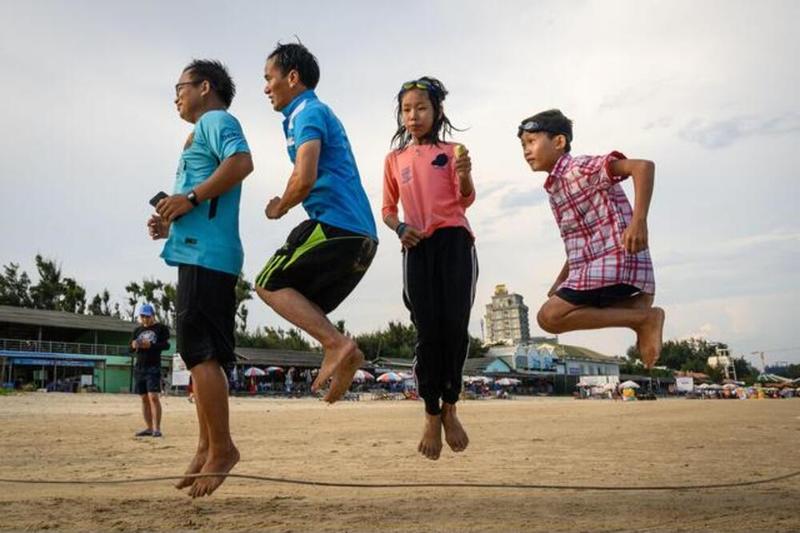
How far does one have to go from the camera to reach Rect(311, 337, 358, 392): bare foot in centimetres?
319

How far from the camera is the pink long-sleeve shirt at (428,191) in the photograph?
4.14m

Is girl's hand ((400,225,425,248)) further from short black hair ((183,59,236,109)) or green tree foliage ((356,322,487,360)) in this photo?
green tree foliage ((356,322,487,360))

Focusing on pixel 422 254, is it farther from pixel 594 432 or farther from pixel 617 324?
pixel 594 432

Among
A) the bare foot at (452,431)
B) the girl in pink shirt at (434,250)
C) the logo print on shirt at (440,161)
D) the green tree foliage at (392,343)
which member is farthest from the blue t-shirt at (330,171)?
the green tree foliage at (392,343)

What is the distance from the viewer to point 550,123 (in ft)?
14.2

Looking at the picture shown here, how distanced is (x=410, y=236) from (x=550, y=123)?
1.29 m

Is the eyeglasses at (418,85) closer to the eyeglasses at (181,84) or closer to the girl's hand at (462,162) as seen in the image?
the girl's hand at (462,162)

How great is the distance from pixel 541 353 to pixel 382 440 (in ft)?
256

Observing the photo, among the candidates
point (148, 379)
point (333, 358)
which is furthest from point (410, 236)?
point (148, 379)

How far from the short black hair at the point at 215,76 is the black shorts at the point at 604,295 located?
2.56 meters

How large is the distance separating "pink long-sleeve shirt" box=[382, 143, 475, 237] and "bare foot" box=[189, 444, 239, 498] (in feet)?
6.02

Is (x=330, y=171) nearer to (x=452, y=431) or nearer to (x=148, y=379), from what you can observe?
(x=452, y=431)

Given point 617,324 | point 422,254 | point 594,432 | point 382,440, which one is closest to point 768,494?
point 617,324

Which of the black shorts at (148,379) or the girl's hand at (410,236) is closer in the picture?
the girl's hand at (410,236)
